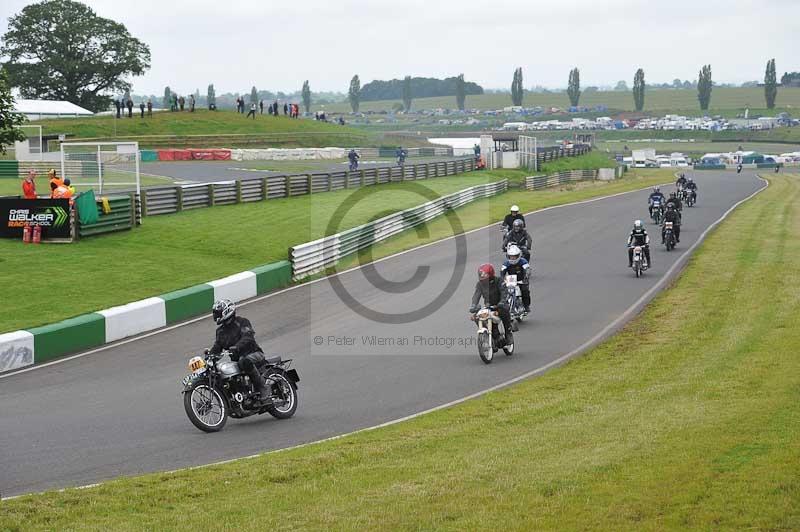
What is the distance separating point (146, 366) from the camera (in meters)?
19.0

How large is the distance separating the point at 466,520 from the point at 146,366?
37.6 ft

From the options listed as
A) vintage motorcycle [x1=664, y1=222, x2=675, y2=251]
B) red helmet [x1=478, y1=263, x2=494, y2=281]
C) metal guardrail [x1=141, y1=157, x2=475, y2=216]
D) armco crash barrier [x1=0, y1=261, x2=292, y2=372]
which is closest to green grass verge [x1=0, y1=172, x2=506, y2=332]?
metal guardrail [x1=141, y1=157, x2=475, y2=216]

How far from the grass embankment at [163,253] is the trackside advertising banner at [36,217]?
25.5 inches

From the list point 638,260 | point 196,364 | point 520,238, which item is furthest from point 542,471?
point 638,260

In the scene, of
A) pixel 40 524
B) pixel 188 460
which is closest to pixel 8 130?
pixel 188 460

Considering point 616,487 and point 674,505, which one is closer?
point 674,505

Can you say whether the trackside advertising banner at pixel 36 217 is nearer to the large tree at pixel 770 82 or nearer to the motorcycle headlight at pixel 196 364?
the motorcycle headlight at pixel 196 364

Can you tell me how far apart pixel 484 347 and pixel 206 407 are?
21.1ft

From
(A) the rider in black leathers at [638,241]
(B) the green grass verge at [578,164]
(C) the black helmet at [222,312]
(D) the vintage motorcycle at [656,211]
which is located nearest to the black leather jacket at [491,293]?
(C) the black helmet at [222,312]

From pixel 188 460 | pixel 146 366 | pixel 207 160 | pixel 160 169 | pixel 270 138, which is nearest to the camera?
pixel 188 460

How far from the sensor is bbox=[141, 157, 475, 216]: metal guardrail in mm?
36969

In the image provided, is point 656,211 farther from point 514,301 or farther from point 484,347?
point 484,347

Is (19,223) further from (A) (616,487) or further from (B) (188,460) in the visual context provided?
(A) (616,487)

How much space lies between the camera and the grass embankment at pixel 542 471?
876 centimetres
